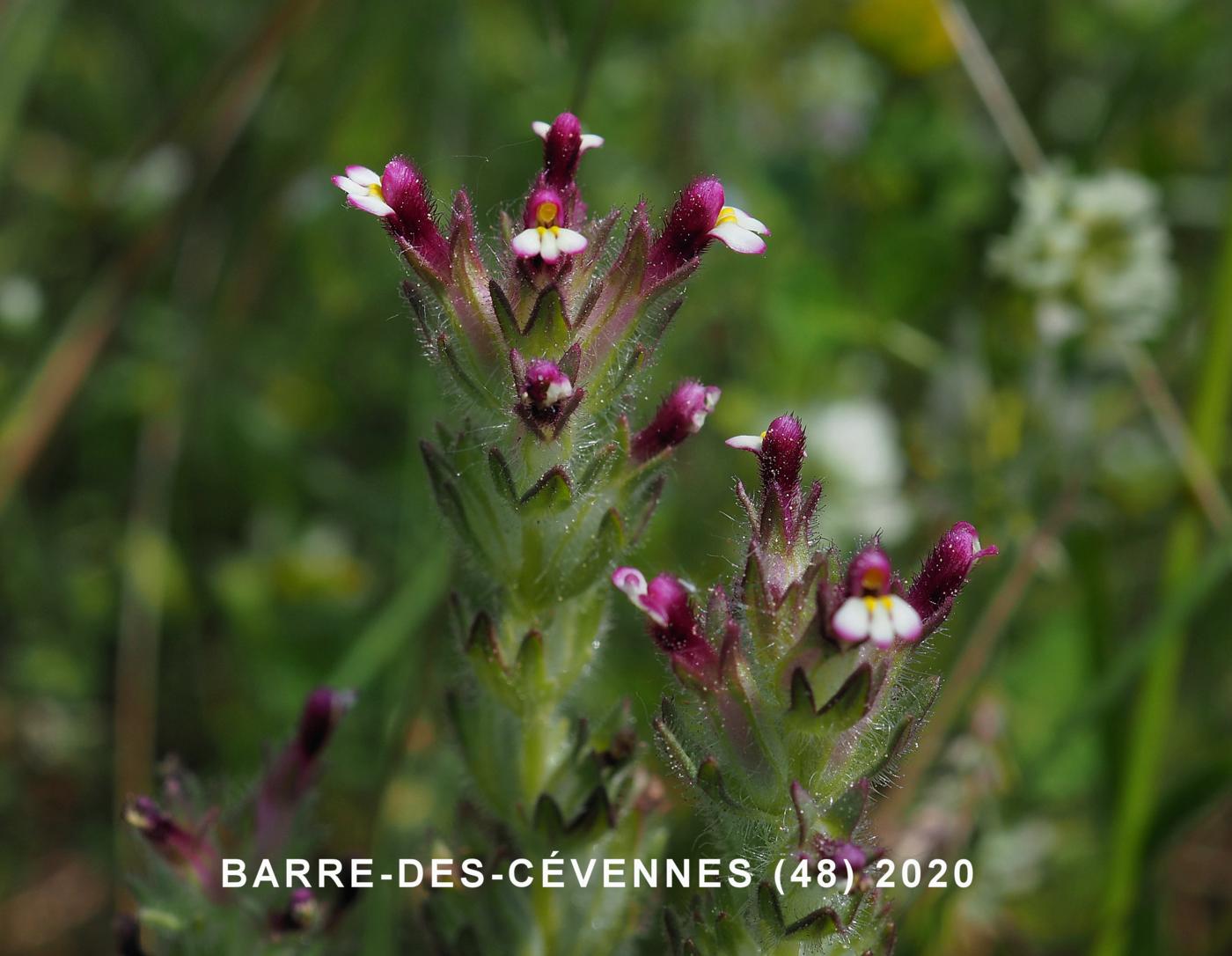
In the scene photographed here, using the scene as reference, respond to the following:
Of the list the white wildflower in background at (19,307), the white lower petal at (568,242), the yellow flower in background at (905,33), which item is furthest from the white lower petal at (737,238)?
the white wildflower in background at (19,307)

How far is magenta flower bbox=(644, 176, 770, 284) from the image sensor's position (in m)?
2.10

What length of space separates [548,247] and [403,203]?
0.28m

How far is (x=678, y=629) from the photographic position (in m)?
1.92

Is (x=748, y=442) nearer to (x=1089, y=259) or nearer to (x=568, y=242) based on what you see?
(x=568, y=242)

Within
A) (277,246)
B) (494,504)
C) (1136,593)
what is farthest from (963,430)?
(277,246)

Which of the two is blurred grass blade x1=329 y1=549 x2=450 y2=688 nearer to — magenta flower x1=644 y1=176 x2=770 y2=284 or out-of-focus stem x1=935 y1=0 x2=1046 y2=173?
magenta flower x1=644 y1=176 x2=770 y2=284

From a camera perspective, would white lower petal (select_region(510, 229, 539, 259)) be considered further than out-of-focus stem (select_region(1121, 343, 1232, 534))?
No

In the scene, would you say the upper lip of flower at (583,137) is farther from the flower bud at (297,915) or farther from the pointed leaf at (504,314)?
the flower bud at (297,915)

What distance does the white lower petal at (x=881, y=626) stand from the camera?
5.47 feet

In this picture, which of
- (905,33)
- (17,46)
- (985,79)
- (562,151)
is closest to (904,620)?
(562,151)

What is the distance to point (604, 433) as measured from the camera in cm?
240

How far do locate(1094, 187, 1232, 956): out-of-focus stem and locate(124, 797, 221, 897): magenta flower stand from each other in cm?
209

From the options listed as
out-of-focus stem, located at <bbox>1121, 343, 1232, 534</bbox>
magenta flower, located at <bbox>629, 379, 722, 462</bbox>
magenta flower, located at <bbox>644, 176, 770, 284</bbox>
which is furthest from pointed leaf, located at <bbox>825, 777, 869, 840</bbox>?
out-of-focus stem, located at <bbox>1121, 343, 1232, 534</bbox>

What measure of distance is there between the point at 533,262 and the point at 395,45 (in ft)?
13.0
